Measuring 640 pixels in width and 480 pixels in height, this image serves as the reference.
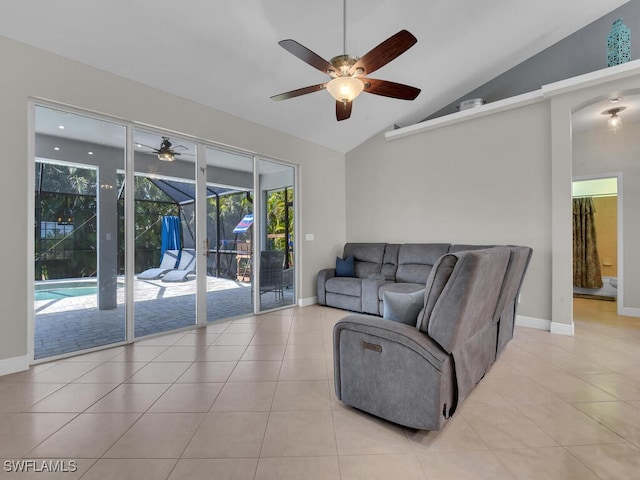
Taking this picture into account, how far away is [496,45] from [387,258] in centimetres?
328

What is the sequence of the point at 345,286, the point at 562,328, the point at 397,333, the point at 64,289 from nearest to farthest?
the point at 397,333 → the point at 64,289 → the point at 562,328 → the point at 345,286

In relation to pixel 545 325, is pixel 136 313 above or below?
above

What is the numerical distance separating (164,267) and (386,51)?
3.35m

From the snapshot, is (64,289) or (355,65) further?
(64,289)

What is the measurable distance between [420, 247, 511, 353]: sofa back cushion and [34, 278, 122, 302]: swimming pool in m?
3.33

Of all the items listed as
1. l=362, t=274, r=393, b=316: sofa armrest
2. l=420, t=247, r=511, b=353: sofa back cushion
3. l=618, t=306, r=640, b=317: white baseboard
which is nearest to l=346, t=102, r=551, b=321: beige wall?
l=362, t=274, r=393, b=316: sofa armrest

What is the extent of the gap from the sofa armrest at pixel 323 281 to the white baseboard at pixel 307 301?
0.16 meters

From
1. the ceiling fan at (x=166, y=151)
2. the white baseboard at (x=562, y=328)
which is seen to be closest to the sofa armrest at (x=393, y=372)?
the white baseboard at (x=562, y=328)

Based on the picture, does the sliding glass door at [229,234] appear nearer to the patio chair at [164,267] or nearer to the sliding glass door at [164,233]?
the sliding glass door at [164,233]

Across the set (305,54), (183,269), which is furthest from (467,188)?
(183,269)

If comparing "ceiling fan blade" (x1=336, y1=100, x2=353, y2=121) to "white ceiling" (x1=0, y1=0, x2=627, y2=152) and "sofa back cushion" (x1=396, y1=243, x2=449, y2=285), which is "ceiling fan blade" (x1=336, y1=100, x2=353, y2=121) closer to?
"white ceiling" (x1=0, y1=0, x2=627, y2=152)

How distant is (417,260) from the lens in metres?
4.60

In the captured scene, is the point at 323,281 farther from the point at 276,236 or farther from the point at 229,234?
the point at 229,234

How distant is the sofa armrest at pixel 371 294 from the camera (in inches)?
171
